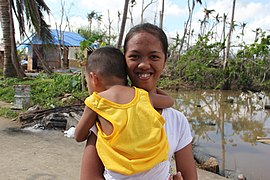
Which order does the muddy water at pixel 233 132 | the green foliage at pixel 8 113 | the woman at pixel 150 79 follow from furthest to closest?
the green foliage at pixel 8 113 < the muddy water at pixel 233 132 < the woman at pixel 150 79

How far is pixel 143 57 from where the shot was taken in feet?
4.01

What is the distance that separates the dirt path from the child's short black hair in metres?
2.76

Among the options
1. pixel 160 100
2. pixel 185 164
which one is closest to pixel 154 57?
pixel 160 100

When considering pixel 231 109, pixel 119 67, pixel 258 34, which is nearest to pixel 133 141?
pixel 119 67

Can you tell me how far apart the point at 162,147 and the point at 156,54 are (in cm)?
38

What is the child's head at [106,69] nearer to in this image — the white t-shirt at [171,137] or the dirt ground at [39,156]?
the white t-shirt at [171,137]

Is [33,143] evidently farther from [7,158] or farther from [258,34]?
[258,34]

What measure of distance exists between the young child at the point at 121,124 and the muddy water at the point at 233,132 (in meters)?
4.29

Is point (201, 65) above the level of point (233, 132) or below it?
above

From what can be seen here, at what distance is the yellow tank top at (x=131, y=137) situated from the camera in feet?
3.52

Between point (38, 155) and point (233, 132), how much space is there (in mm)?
5456

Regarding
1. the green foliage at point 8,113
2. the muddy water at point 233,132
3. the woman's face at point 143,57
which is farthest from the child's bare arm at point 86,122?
the green foliage at point 8,113

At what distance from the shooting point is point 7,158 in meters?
4.22

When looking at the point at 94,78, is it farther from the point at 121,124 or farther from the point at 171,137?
the point at 171,137
